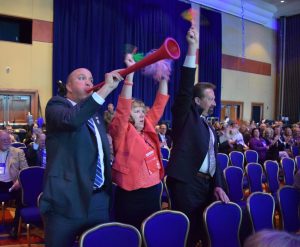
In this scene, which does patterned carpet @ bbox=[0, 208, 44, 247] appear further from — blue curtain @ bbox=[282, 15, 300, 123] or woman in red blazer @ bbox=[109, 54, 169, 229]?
blue curtain @ bbox=[282, 15, 300, 123]

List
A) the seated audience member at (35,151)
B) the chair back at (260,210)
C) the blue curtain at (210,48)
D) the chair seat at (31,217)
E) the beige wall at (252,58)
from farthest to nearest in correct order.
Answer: the beige wall at (252,58) < the blue curtain at (210,48) < the seated audience member at (35,151) < the chair seat at (31,217) < the chair back at (260,210)

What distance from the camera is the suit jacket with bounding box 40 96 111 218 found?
164 centimetres

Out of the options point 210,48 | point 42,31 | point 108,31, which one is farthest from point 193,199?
point 210,48

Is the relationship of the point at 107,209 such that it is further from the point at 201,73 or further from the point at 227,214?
the point at 201,73

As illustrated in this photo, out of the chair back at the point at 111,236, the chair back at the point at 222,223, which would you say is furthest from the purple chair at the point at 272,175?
the chair back at the point at 111,236

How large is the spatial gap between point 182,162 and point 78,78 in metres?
0.87

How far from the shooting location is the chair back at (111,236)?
1759 mm

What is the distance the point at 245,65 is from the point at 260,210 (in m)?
13.9

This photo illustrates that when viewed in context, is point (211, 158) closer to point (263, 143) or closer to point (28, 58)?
point (263, 143)

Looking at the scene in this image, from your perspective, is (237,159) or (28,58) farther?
(28,58)

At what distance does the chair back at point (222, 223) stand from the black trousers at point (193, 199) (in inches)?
2.8

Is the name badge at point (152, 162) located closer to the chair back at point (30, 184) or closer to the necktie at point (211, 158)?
the necktie at point (211, 158)

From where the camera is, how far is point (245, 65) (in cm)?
1588

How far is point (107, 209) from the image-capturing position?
1872 millimetres
